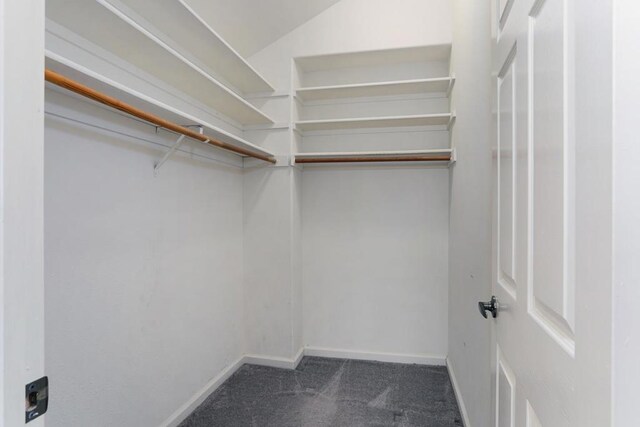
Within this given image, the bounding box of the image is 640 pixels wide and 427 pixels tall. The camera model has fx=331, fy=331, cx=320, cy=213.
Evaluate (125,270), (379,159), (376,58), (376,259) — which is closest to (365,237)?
(376,259)

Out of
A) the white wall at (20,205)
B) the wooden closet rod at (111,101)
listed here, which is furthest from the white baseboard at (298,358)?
the white wall at (20,205)

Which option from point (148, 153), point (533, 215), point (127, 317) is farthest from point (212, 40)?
point (533, 215)

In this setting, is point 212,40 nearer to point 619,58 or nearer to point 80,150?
point 80,150

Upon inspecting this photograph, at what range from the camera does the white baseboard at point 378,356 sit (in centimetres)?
268

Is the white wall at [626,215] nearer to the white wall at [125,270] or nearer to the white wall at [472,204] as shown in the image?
the white wall at [472,204]

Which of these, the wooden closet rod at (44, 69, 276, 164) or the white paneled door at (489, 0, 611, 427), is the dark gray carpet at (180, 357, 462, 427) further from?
the wooden closet rod at (44, 69, 276, 164)

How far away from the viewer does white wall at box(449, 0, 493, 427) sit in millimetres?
1567

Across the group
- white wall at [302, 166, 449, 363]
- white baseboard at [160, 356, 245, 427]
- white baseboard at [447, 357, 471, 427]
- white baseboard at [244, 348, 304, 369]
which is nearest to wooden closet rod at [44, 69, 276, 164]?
white wall at [302, 166, 449, 363]

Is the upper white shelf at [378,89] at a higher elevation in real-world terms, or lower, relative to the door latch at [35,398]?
higher

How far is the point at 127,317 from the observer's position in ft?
5.09

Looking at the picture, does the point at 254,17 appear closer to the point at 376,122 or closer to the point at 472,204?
A: the point at 376,122

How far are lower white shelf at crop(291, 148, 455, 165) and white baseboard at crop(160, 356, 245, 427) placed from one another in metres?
1.65

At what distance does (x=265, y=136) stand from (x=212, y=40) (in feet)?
3.02

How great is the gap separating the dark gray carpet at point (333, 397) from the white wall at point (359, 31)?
2259mm
